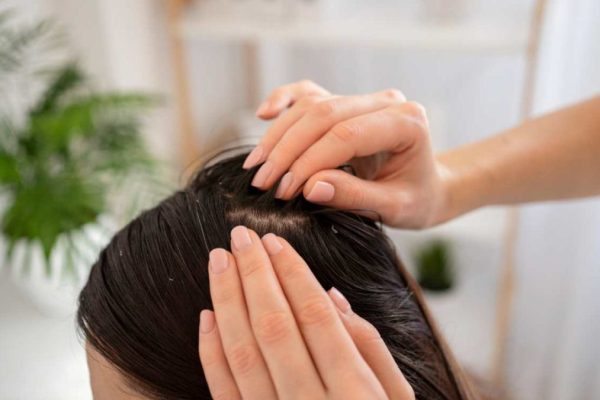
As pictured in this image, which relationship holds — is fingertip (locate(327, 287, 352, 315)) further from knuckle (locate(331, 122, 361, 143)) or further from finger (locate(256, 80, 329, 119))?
finger (locate(256, 80, 329, 119))

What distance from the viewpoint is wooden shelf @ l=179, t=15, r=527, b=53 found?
136 cm

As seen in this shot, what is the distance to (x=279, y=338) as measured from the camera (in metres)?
0.47

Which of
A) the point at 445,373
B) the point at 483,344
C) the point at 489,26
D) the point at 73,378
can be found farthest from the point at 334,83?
the point at 445,373

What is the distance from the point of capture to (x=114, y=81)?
5.78 feet

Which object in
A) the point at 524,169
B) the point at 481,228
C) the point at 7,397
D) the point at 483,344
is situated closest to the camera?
the point at 524,169

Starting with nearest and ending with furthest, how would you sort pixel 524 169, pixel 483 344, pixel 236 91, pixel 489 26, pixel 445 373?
pixel 445 373 < pixel 524 169 < pixel 489 26 < pixel 483 344 < pixel 236 91

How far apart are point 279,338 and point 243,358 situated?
38mm

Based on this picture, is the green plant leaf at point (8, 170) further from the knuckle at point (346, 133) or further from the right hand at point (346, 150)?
the knuckle at point (346, 133)

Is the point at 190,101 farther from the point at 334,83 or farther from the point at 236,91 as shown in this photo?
the point at 334,83

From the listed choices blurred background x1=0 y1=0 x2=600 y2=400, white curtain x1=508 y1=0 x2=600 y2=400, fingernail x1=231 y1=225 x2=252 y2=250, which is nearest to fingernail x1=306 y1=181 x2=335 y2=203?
fingernail x1=231 y1=225 x2=252 y2=250

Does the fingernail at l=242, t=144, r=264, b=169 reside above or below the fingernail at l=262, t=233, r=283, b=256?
above

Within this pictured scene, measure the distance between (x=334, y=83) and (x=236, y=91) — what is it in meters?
0.37

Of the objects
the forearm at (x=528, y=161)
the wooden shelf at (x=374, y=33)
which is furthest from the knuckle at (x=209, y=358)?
the wooden shelf at (x=374, y=33)

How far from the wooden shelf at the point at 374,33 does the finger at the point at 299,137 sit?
2.66 feet
